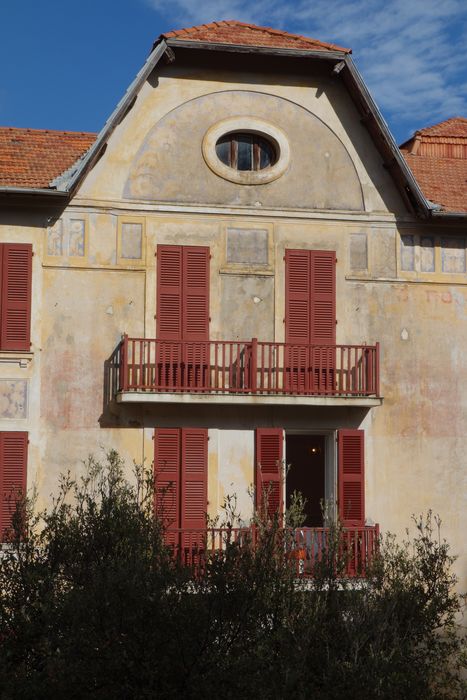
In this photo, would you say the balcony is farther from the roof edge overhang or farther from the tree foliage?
the tree foliage

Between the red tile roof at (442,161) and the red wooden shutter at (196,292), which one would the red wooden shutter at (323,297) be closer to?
the red wooden shutter at (196,292)

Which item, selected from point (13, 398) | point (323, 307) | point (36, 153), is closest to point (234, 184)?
point (323, 307)

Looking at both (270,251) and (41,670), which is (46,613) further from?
(270,251)

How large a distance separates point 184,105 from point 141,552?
34.1ft

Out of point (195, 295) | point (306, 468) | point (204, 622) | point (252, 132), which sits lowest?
point (204, 622)

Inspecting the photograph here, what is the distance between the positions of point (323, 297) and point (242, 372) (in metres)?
2.26

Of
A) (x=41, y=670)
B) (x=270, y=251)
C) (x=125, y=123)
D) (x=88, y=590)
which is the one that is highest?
(x=125, y=123)

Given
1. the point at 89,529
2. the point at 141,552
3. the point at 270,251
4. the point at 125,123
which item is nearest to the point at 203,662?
the point at 141,552

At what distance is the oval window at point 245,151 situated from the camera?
2316 cm

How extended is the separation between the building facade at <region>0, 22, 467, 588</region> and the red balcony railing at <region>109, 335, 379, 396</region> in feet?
0.18

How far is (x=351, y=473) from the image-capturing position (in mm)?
22391

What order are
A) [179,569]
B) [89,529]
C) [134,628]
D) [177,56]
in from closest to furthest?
[134,628] → [179,569] → [89,529] → [177,56]

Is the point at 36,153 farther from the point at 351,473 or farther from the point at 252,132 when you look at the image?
the point at 351,473

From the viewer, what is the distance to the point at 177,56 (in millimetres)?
22547
